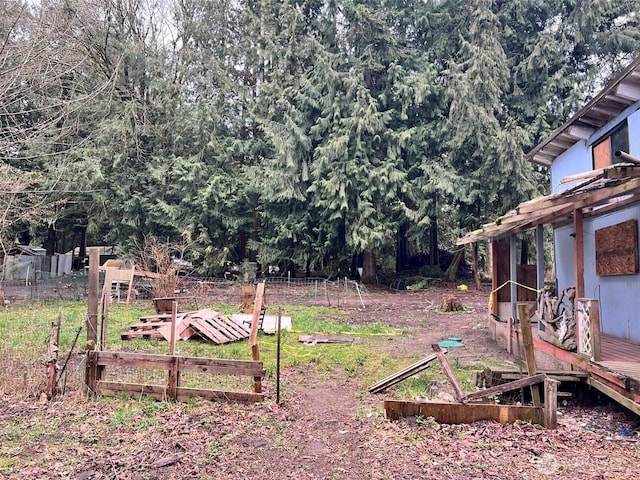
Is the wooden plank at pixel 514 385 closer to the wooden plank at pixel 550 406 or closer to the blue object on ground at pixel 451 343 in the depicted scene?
the wooden plank at pixel 550 406

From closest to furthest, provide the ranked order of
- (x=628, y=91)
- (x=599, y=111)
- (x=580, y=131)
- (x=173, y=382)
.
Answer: (x=173, y=382) < (x=628, y=91) < (x=599, y=111) < (x=580, y=131)

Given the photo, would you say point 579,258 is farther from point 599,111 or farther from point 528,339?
point 599,111

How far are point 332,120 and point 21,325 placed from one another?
15.3 metres

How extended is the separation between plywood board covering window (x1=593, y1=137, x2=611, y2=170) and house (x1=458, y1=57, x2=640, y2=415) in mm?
19

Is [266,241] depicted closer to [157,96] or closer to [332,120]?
[332,120]

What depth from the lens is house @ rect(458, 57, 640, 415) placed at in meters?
5.75

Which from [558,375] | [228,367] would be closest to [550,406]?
[558,375]

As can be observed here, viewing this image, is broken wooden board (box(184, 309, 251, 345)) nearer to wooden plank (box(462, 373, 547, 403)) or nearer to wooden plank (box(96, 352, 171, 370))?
wooden plank (box(96, 352, 171, 370))

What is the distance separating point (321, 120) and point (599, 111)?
15.0 meters

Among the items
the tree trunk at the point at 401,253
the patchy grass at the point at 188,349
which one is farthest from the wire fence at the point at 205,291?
the tree trunk at the point at 401,253

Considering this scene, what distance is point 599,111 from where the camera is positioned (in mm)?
8359

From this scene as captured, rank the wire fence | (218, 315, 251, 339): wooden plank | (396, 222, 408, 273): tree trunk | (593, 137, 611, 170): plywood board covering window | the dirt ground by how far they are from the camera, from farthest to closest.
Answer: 1. (396, 222, 408, 273): tree trunk
2. the wire fence
3. (218, 315, 251, 339): wooden plank
4. (593, 137, 611, 170): plywood board covering window
5. the dirt ground

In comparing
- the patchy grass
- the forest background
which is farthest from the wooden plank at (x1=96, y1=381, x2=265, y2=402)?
the forest background

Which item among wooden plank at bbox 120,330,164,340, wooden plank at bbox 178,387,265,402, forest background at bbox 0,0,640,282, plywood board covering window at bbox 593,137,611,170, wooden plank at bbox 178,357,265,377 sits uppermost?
forest background at bbox 0,0,640,282
